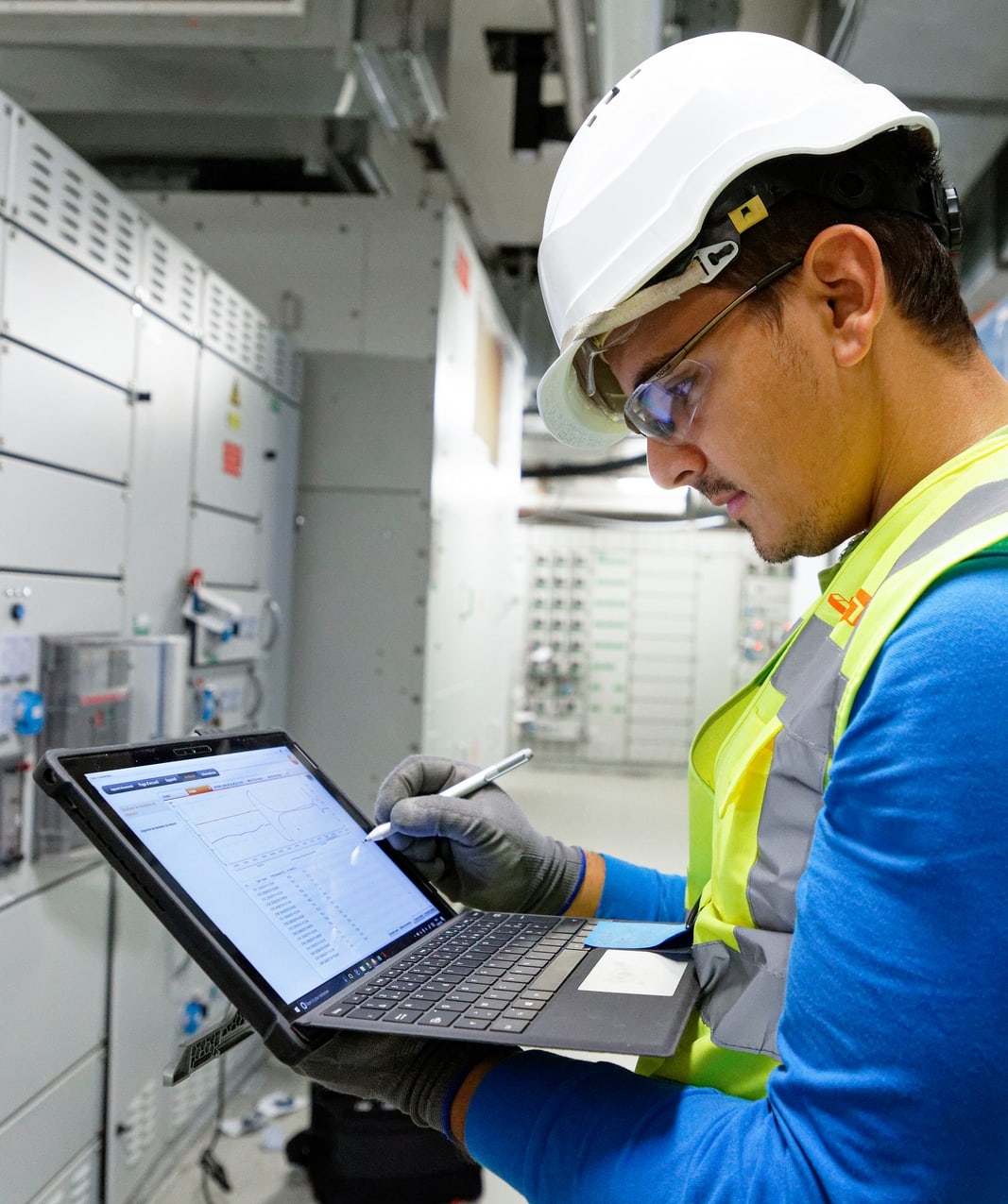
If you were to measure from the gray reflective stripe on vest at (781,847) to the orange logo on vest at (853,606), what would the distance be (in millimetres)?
24

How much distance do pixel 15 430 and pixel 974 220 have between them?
3301mm

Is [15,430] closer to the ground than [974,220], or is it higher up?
closer to the ground

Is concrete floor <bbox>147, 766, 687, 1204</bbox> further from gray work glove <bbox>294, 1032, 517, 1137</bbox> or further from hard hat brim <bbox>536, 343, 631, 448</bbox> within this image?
hard hat brim <bbox>536, 343, 631, 448</bbox>

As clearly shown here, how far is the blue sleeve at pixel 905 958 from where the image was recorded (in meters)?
0.51

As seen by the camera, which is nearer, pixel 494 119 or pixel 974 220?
pixel 974 220

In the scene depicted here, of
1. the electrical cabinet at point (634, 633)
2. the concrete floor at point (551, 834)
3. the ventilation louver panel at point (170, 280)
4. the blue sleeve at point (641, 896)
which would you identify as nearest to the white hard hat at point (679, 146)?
the blue sleeve at point (641, 896)

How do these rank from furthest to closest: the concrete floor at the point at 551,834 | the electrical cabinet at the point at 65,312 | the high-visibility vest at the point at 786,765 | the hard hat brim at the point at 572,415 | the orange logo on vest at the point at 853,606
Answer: the concrete floor at the point at 551,834 < the electrical cabinet at the point at 65,312 < the hard hat brim at the point at 572,415 < the orange logo on vest at the point at 853,606 < the high-visibility vest at the point at 786,765

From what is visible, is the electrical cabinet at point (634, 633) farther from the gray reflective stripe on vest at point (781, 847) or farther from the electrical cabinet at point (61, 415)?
the gray reflective stripe on vest at point (781, 847)

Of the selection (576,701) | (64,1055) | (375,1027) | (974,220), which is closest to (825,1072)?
(375,1027)

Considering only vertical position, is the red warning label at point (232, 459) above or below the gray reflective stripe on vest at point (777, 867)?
above

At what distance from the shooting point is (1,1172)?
5.95 ft

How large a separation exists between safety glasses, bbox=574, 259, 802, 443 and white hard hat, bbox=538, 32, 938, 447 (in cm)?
3

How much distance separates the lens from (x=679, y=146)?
801mm

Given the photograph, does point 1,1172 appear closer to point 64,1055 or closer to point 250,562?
point 64,1055
